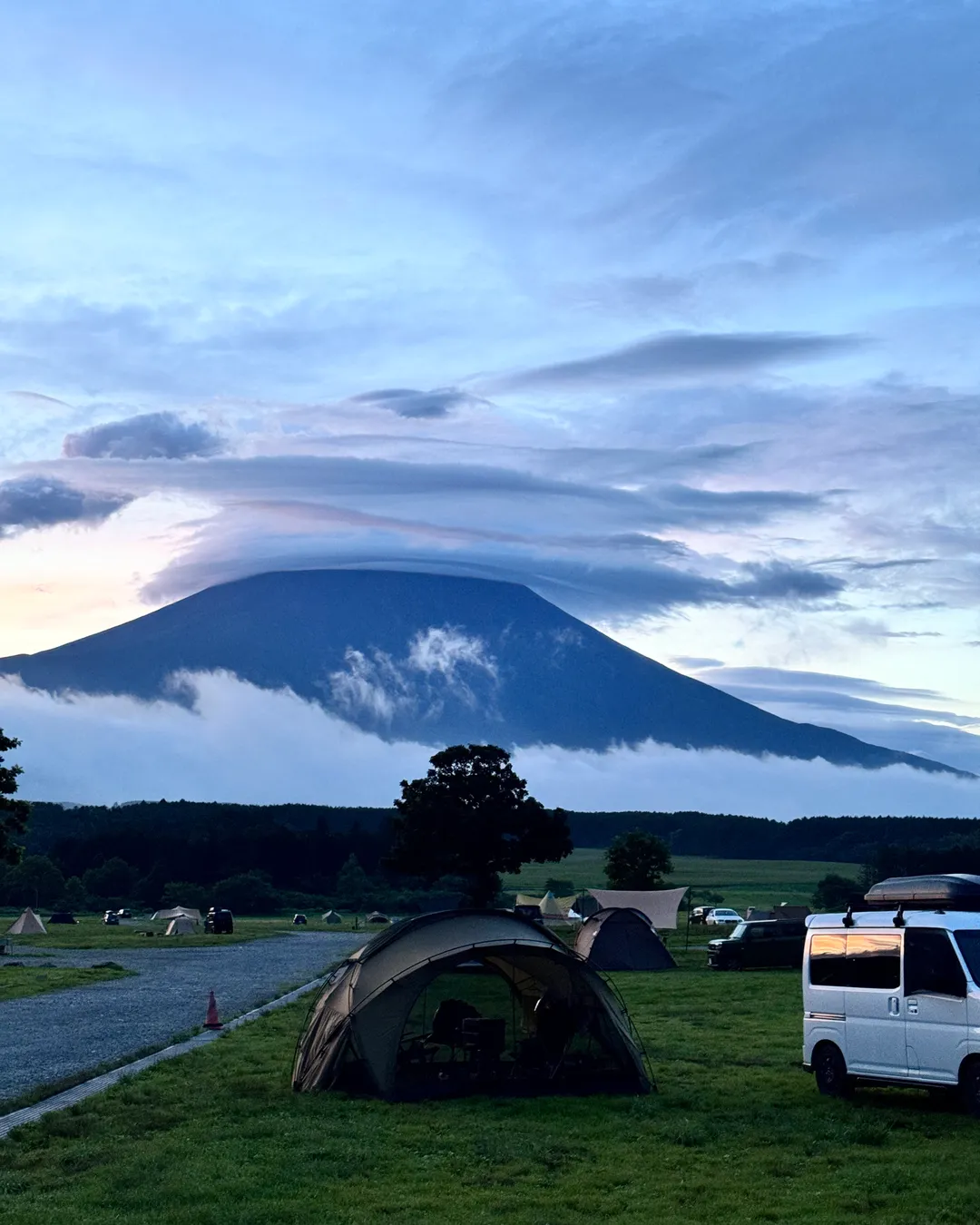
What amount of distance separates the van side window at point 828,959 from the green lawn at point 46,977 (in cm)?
2365

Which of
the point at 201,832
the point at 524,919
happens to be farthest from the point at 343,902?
the point at 524,919

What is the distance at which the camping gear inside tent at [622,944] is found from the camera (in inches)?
1895

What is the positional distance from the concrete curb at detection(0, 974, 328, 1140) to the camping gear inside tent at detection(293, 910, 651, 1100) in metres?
2.78

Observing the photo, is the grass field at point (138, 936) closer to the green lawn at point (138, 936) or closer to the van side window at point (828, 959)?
the green lawn at point (138, 936)

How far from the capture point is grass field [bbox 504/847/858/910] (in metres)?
134

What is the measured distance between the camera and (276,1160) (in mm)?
14445

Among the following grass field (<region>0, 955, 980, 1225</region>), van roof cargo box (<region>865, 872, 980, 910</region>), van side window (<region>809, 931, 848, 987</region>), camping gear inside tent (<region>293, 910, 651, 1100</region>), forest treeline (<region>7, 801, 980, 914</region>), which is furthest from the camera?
forest treeline (<region>7, 801, 980, 914</region>)

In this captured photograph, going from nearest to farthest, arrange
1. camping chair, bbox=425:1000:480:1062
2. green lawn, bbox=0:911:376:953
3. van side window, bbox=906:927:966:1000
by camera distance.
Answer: van side window, bbox=906:927:966:1000, camping chair, bbox=425:1000:480:1062, green lawn, bbox=0:911:376:953

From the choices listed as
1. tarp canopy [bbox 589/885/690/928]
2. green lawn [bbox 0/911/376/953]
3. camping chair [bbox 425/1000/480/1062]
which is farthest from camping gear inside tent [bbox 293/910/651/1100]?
tarp canopy [bbox 589/885/690/928]

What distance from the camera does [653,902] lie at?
68.4 metres

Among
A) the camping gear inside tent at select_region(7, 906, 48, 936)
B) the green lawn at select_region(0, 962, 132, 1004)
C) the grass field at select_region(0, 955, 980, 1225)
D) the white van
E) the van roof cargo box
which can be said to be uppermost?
the van roof cargo box

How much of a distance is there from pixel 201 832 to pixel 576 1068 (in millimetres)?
128563

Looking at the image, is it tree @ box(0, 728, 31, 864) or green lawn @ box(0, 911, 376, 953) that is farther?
green lawn @ box(0, 911, 376, 953)

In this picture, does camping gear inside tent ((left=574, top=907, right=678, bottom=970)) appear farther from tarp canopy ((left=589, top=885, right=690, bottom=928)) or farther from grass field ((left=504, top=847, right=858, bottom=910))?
grass field ((left=504, top=847, right=858, bottom=910))
